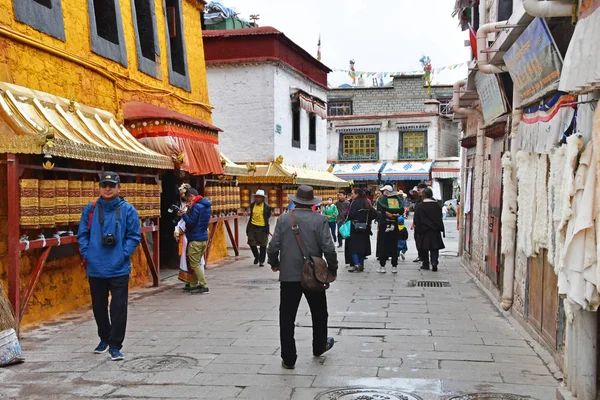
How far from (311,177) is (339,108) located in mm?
21702

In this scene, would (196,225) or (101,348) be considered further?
(196,225)

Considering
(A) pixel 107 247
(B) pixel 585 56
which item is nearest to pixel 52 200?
(A) pixel 107 247

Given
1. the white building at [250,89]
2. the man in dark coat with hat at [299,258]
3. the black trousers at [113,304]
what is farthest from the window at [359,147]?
the black trousers at [113,304]

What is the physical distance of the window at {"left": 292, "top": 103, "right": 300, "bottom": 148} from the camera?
2243 centimetres

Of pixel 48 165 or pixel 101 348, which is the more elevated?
pixel 48 165

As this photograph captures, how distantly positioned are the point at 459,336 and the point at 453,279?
17.5ft

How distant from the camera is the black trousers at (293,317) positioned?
20.5ft

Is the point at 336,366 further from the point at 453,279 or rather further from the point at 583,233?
the point at 453,279

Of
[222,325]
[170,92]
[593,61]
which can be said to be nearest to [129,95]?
[170,92]

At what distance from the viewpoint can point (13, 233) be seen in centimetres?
759

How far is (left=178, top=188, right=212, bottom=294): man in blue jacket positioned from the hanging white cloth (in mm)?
6680

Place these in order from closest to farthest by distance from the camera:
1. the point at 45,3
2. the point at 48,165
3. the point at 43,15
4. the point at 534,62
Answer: the point at 534,62 → the point at 48,165 → the point at 43,15 → the point at 45,3

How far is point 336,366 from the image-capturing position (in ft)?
20.7

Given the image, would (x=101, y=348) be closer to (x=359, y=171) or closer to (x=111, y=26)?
(x=111, y=26)
